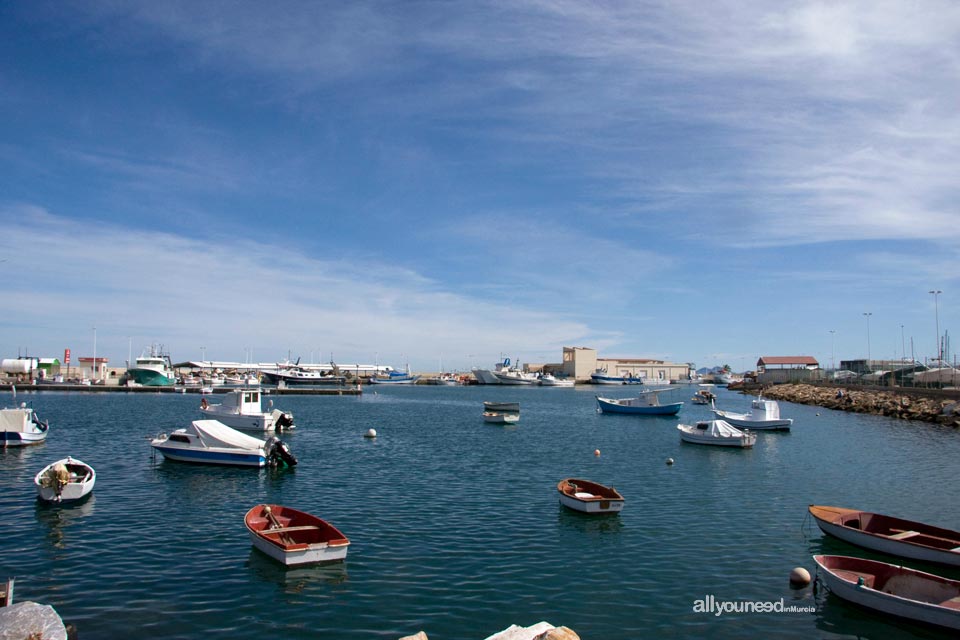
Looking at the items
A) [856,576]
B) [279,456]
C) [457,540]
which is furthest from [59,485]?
[856,576]

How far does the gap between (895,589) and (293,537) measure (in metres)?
18.6

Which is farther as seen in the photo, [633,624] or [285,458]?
[285,458]

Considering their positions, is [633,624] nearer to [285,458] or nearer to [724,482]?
[724,482]

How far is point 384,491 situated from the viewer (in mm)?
31266

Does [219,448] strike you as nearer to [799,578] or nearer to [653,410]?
[799,578]

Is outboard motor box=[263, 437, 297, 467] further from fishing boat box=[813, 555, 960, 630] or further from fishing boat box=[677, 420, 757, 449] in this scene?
fishing boat box=[677, 420, 757, 449]

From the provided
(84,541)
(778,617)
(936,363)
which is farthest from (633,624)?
(936,363)

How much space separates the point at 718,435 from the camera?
5166 cm

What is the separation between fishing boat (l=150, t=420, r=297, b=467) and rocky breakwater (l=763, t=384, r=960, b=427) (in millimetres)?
65769

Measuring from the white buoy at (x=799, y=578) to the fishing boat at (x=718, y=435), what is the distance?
112ft

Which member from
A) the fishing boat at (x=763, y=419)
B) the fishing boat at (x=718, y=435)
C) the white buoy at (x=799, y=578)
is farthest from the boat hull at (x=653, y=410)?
the white buoy at (x=799, y=578)

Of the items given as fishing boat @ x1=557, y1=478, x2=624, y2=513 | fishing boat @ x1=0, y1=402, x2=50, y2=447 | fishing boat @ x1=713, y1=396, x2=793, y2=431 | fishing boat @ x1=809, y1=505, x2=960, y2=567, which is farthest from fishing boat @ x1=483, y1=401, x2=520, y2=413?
fishing boat @ x1=809, y1=505, x2=960, y2=567

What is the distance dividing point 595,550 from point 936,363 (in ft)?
464

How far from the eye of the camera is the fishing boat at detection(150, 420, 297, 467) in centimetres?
3794
